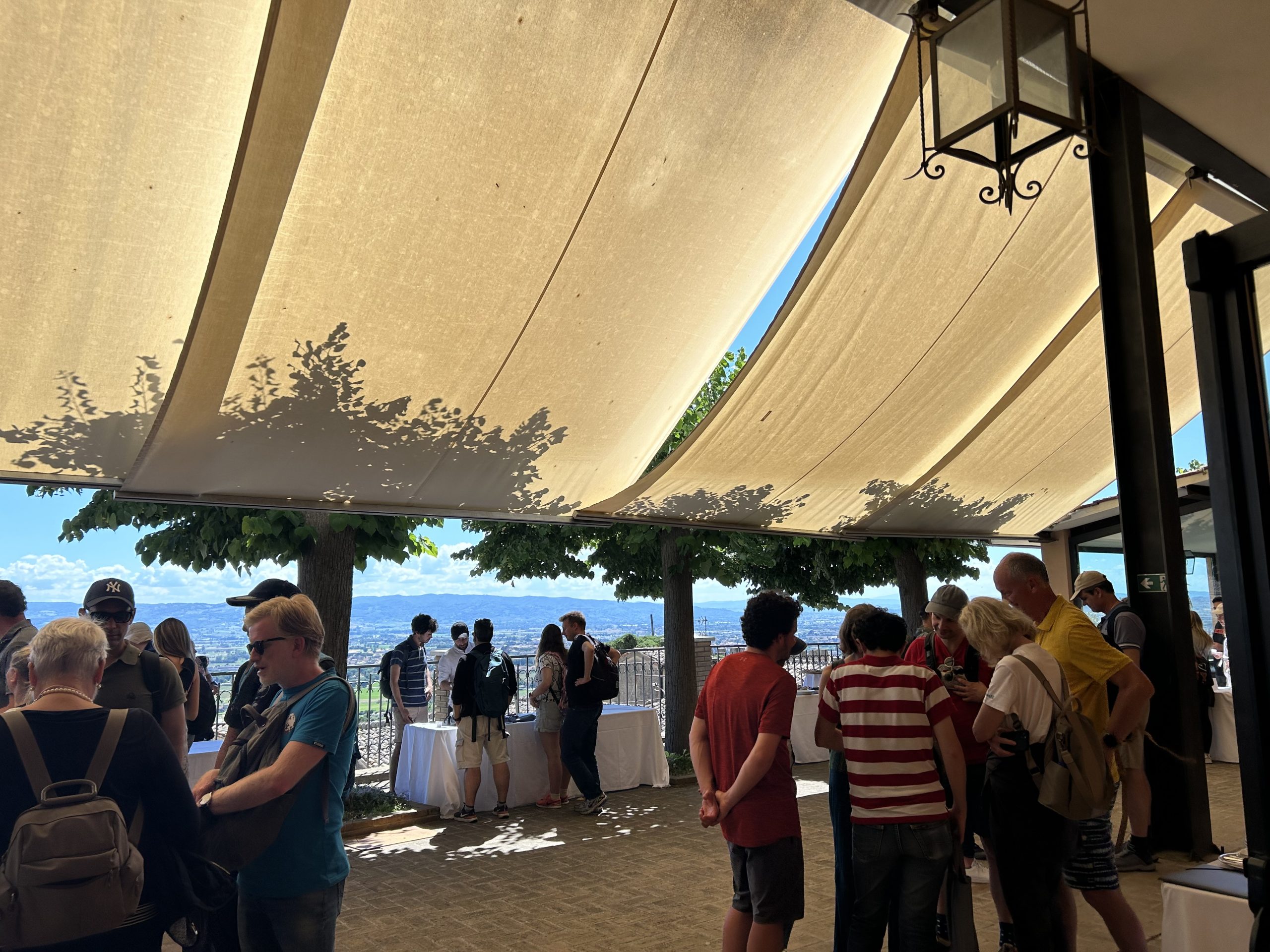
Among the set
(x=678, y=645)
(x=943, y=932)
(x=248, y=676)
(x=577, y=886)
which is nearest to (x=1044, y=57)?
(x=943, y=932)

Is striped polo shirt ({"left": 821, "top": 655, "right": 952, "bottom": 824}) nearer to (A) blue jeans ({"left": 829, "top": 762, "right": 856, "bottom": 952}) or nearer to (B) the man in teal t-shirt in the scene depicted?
(A) blue jeans ({"left": 829, "top": 762, "right": 856, "bottom": 952})

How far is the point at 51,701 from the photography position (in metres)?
2.39

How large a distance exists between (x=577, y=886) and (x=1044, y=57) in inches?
200

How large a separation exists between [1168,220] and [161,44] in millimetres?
6856

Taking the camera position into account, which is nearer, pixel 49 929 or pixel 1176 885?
pixel 49 929

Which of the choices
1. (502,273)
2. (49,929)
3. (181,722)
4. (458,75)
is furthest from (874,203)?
(49,929)

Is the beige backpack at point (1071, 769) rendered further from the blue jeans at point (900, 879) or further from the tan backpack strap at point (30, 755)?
the tan backpack strap at point (30, 755)

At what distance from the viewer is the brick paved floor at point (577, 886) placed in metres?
4.73

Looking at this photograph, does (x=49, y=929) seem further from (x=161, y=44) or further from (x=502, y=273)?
(x=502, y=273)

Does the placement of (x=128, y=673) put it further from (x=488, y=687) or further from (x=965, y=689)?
(x=488, y=687)

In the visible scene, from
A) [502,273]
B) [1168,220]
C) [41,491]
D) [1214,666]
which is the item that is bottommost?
[1214,666]

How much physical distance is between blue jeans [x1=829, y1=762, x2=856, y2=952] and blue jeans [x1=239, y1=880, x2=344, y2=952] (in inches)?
82.6

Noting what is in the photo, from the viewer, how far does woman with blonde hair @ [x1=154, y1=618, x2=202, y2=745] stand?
5.67 meters

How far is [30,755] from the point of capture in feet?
7.47
